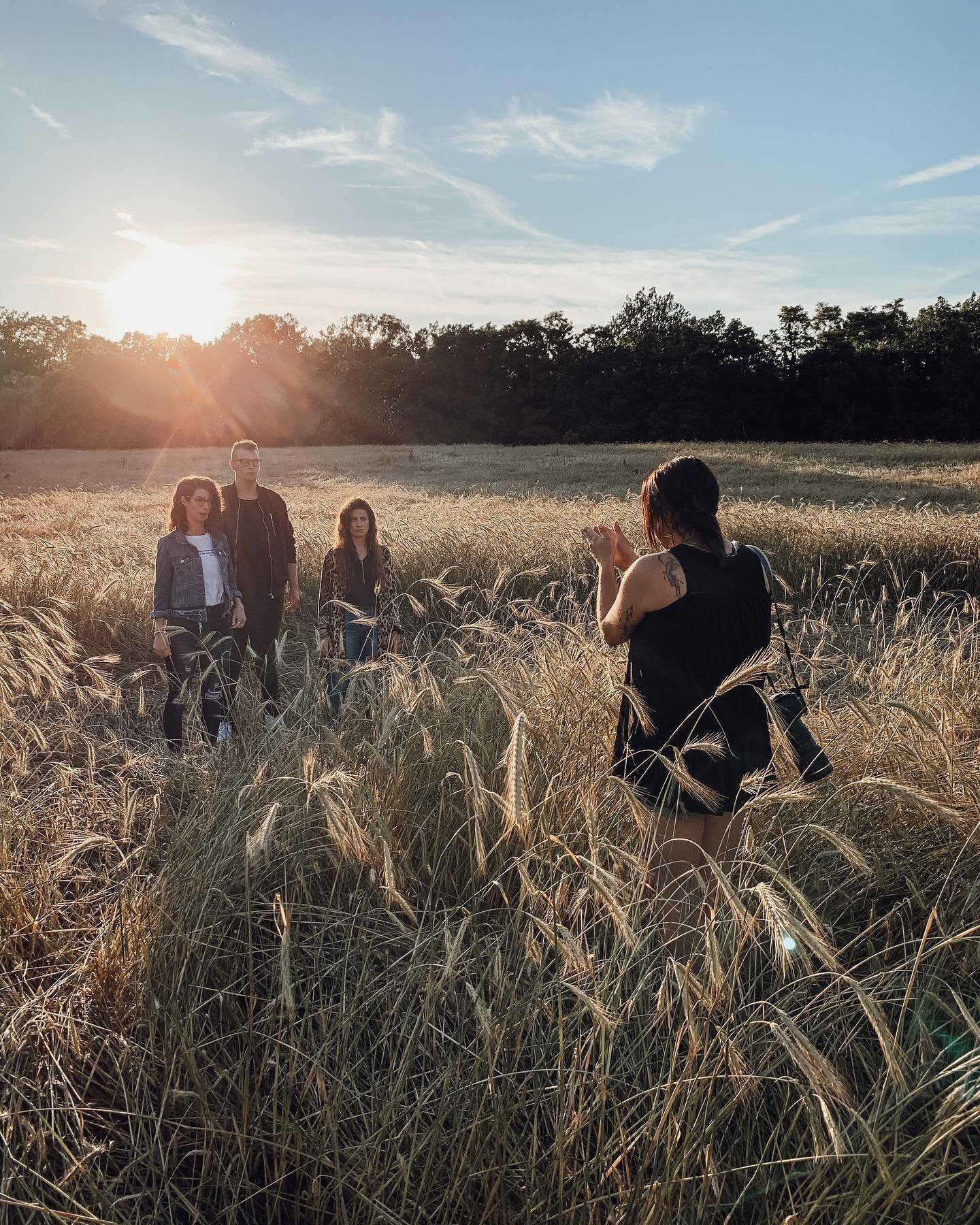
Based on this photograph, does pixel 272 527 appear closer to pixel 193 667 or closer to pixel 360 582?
pixel 360 582

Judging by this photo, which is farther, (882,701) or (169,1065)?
(882,701)

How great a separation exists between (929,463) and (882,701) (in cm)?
2435

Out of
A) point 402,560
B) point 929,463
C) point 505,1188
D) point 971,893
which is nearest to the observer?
point 505,1188

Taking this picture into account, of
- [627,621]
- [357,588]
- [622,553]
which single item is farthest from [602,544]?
[357,588]

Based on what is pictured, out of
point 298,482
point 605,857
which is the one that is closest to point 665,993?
point 605,857

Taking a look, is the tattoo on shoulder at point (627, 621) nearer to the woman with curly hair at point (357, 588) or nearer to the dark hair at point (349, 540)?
the woman with curly hair at point (357, 588)

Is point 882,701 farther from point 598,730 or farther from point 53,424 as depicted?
point 53,424

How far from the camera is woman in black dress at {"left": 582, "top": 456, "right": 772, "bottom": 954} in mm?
2408

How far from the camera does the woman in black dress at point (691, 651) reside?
94.8 inches

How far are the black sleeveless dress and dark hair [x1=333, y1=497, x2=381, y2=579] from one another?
3340 millimetres

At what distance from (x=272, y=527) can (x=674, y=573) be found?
3928mm

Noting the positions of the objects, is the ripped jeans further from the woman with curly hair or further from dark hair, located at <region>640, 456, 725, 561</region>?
dark hair, located at <region>640, 456, 725, 561</region>

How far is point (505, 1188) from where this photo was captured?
167cm

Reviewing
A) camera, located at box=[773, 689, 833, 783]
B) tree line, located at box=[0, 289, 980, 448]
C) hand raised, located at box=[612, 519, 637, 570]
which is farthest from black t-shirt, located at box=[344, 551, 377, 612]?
tree line, located at box=[0, 289, 980, 448]
